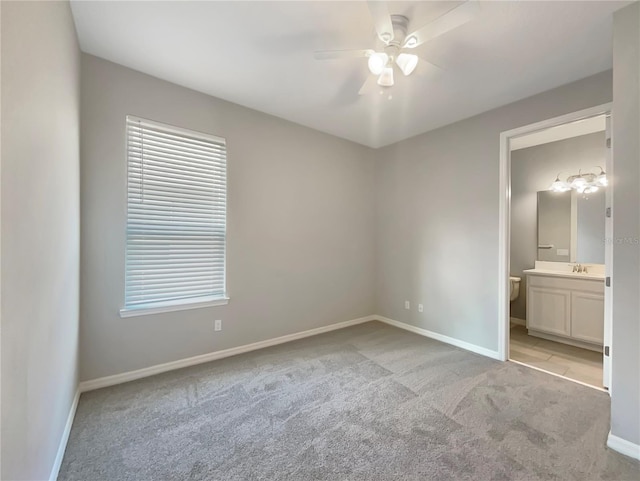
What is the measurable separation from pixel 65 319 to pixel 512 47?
3678mm

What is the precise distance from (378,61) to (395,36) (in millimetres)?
215

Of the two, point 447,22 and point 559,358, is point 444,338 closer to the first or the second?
point 559,358

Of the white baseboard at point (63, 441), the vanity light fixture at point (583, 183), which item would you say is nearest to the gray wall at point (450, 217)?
the vanity light fixture at point (583, 183)

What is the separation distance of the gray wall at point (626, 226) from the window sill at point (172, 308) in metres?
3.19

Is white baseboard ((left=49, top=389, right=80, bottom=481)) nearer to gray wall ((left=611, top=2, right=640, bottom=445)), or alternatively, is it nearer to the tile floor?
gray wall ((left=611, top=2, right=640, bottom=445))

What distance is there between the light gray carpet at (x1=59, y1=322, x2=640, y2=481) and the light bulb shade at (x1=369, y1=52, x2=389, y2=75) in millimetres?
2465

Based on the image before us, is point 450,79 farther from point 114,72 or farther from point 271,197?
point 114,72

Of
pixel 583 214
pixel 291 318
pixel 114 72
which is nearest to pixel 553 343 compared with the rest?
pixel 583 214

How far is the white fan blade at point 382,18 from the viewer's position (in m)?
1.44

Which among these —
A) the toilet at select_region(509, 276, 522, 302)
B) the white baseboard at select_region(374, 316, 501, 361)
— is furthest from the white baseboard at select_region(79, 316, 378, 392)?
the toilet at select_region(509, 276, 522, 302)

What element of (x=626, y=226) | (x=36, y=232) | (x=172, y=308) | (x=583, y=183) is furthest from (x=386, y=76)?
(x=583, y=183)

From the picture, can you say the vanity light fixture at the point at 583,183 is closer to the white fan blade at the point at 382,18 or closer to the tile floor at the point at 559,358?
the tile floor at the point at 559,358

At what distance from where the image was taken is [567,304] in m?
3.45

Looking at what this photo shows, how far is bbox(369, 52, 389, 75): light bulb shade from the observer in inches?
71.3
